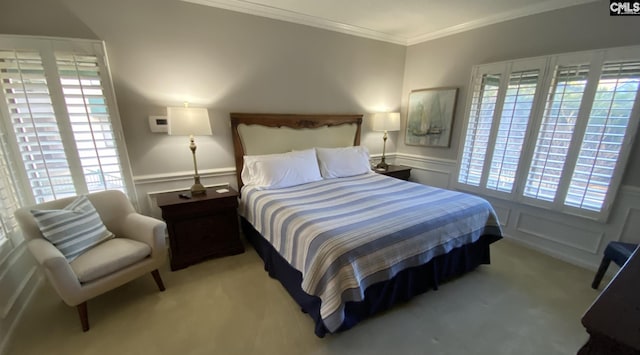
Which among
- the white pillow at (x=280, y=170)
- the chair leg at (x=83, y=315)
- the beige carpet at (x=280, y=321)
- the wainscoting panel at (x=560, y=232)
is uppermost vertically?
the white pillow at (x=280, y=170)

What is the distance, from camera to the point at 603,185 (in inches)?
90.1

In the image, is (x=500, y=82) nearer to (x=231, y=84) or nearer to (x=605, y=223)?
(x=605, y=223)

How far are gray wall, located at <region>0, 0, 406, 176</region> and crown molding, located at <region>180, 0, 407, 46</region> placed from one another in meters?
0.06

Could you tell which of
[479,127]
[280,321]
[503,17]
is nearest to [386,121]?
[479,127]

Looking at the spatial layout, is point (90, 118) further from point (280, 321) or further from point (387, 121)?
point (387, 121)

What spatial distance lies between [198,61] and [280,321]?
255 centimetres

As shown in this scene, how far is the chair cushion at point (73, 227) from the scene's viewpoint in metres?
1.73

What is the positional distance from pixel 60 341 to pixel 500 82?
14.8ft

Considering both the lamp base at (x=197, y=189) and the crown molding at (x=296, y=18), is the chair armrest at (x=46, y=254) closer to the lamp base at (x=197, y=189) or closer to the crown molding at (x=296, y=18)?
the lamp base at (x=197, y=189)

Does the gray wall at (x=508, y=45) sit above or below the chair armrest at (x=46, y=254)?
above

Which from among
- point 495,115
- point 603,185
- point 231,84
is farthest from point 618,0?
point 231,84

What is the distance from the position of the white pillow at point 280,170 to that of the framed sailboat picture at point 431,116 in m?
1.87

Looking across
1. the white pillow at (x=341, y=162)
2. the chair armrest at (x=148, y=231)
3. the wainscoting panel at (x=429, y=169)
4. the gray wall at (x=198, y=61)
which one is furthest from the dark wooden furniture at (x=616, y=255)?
the chair armrest at (x=148, y=231)

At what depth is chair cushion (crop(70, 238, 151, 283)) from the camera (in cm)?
168
